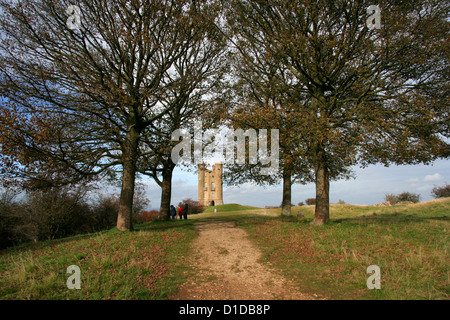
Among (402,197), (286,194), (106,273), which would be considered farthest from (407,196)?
(106,273)

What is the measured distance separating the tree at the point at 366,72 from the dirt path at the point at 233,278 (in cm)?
586

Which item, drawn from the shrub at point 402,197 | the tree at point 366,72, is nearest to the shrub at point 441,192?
the shrub at point 402,197

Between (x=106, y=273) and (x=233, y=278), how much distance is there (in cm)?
349

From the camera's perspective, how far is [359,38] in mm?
12844

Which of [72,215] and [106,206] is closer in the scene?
[72,215]

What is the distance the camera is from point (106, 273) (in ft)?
22.9

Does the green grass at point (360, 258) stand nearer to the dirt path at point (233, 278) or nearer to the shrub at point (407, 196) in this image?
the dirt path at point (233, 278)

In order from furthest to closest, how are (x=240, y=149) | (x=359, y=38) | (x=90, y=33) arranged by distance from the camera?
(x=240, y=149), (x=359, y=38), (x=90, y=33)

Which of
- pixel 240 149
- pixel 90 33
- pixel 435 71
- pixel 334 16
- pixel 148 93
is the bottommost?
pixel 240 149

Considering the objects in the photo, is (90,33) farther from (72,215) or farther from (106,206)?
(106,206)

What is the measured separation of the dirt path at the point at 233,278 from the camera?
614 centimetres

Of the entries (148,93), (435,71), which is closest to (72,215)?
(148,93)

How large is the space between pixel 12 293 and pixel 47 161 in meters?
6.29

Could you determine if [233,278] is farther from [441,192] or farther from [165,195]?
[441,192]
